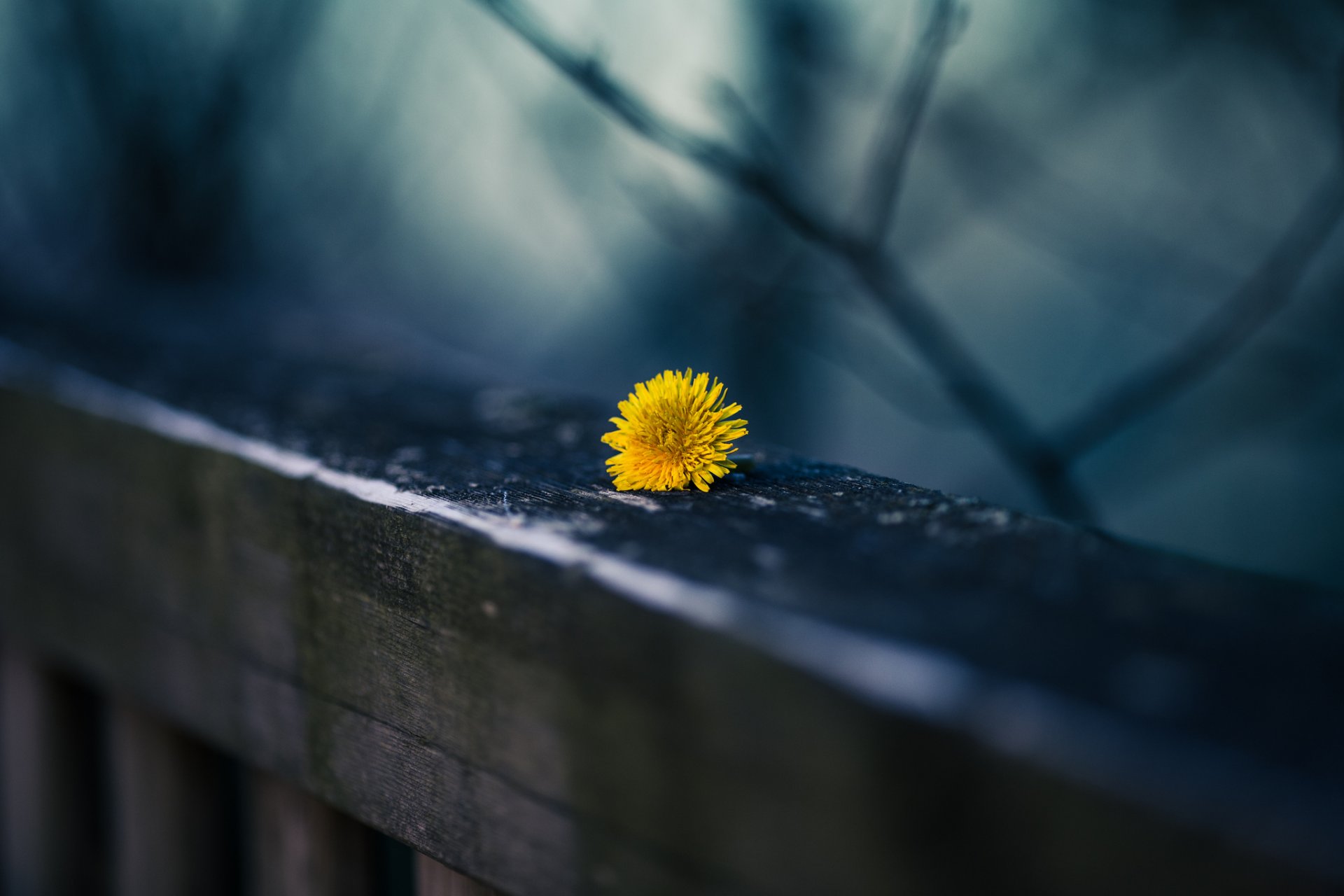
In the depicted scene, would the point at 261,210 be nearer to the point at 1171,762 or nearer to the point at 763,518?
the point at 763,518

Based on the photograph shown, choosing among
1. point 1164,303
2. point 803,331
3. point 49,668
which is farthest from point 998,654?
point 1164,303

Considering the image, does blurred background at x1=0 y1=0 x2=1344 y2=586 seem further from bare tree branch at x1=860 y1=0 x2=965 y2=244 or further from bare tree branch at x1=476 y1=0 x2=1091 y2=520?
bare tree branch at x1=860 y1=0 x2=965 y2=244

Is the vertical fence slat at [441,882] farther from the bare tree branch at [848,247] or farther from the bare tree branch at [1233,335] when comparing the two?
the bare tree branch at [1233,335]

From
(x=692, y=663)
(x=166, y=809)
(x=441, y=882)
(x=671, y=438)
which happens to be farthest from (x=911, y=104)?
(x=166, y=809)

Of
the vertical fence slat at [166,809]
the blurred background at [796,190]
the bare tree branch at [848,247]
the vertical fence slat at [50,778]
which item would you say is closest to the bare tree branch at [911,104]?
the bare tree branch at [848,247]

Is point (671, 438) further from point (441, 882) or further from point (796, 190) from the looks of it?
point (796, 190)

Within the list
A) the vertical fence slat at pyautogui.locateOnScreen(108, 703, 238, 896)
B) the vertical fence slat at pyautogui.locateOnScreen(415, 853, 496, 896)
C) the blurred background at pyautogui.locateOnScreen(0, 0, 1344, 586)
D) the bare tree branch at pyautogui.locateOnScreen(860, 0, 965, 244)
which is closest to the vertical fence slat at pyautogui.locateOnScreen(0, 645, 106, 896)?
the vertical fence slat at pyautogui.locateOnScreen(108, 703, 238, 896)
